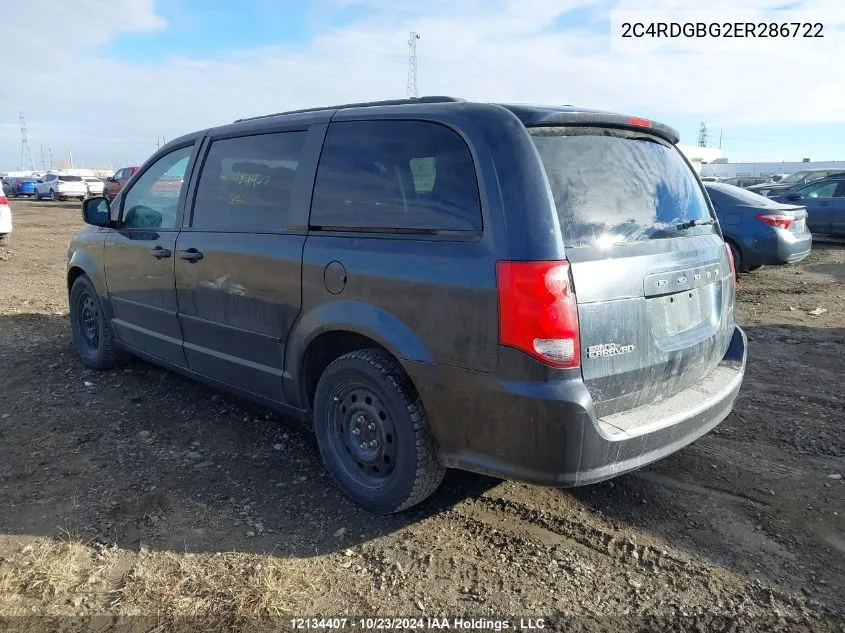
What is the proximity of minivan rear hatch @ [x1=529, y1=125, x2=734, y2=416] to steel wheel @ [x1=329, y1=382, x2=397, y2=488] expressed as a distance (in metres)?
1.01

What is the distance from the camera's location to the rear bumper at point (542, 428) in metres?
2.53

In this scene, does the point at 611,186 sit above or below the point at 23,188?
below

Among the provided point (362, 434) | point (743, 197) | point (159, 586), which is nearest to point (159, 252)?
point (362, 434)

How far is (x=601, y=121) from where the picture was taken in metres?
2.94

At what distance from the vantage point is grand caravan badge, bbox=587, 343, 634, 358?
2.58m

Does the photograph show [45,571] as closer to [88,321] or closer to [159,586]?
[159,586]

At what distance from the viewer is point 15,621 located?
2508mm

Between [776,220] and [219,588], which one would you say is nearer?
[219,588]

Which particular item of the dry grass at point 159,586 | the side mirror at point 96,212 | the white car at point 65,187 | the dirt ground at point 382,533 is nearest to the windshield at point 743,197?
the dirt ground at point 382,533

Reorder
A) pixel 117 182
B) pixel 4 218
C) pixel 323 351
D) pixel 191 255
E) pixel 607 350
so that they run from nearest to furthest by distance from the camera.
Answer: pixel 607 350 → pixel 323 351 → pixel 191 255 → pixel 4 218 → pixel 117 182

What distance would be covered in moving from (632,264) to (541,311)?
0.51 metres

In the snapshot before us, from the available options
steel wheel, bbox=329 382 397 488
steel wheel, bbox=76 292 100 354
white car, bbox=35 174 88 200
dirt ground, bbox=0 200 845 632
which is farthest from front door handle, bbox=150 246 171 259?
white car, bbox=35 174 88 200

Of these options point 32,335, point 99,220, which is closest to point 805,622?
point 99,220

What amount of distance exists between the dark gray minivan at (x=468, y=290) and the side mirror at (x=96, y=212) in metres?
1.48
